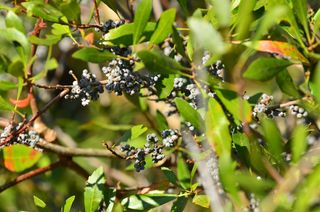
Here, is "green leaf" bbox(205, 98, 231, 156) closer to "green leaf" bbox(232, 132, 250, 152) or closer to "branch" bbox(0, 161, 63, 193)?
"green leaf" bbox(232, 132, 250, 152)

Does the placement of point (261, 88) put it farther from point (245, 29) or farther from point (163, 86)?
point (245, 29)

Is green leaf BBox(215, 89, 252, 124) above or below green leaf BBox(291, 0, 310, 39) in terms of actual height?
below

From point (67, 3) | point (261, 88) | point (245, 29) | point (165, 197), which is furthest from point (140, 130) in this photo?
point (261, 88)

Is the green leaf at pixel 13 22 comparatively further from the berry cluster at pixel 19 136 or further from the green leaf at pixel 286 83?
the green leaf at pixel 286 83

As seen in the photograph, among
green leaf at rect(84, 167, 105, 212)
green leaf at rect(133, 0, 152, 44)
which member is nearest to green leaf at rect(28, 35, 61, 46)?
green leaf at rect(133, 0, 152, 44)

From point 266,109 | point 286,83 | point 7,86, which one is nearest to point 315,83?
point 286,83

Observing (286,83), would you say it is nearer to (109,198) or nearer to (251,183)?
(251,183)

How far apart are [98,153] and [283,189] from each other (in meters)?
0.87

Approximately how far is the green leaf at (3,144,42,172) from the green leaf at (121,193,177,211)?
403 mm

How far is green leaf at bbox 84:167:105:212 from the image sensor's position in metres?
1.14

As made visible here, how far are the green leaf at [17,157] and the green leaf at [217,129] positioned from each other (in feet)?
2.41

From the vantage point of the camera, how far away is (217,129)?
85 cm

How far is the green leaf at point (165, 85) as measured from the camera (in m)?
1.09

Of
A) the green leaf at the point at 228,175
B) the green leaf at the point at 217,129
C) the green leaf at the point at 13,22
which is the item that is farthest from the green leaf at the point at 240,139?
the green leaf at the point at 13,22
